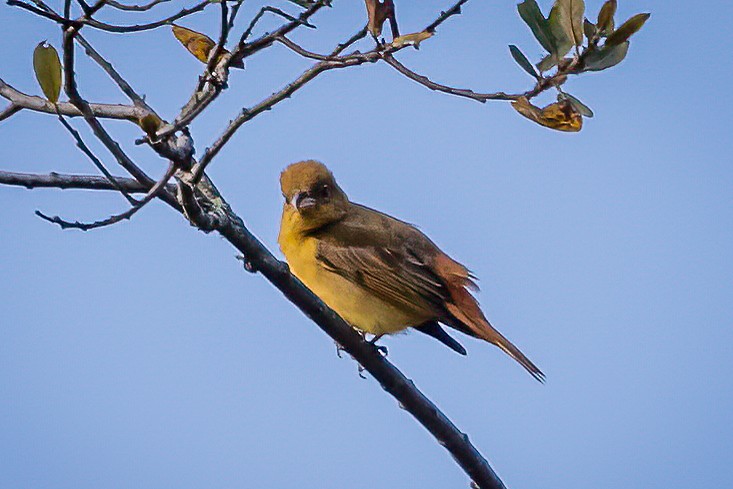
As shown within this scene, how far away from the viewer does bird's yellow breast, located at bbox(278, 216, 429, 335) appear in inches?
227

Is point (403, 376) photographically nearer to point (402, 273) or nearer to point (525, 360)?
point (525, 360)

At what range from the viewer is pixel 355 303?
580cm

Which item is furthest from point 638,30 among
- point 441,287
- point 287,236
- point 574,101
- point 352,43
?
point 287,236

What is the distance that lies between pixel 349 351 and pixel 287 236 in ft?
5.57

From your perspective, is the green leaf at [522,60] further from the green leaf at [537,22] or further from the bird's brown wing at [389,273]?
the bird's brown wing at [389,273]

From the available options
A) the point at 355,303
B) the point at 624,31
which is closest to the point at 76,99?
the point at 624,31

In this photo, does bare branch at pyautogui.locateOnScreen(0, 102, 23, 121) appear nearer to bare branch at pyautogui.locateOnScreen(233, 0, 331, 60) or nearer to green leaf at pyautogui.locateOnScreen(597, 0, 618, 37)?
bare branch at pyautogui.locateOnScreen(233, 0, 331, 60)

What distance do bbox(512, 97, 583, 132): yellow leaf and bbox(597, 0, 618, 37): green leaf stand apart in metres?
0.25

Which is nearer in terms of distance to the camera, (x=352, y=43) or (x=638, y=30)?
(x=638, y=30)

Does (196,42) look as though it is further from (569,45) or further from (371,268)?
(371,268)

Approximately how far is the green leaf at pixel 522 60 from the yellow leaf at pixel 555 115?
95 millimetres

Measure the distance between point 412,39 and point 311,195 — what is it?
10.1 feet

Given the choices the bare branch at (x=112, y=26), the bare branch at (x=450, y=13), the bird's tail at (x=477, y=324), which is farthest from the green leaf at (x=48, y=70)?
the bird's tail at (x=477, y=324)

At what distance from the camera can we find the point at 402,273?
588 cm
